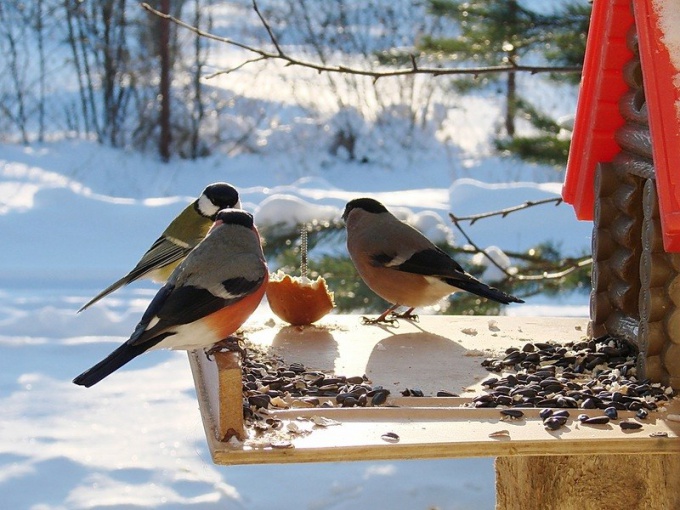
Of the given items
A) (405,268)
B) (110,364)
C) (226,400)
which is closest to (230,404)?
(226,400)

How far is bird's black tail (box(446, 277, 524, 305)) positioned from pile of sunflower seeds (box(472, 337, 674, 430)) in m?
0.19

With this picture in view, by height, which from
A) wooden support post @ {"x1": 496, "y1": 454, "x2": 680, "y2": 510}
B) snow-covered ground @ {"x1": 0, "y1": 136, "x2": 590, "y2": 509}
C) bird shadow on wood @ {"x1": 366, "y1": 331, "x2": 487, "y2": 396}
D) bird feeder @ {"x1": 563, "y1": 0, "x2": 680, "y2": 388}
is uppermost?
bird feeder @ {"x1": 563, "y1": 0, "x2": 680, "y2": 388}

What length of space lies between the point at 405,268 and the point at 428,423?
1.12 metres

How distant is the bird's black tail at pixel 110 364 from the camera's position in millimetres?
1951

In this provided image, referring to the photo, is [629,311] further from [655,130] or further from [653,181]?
[655,130]

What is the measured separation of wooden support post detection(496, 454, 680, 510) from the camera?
7.41ft

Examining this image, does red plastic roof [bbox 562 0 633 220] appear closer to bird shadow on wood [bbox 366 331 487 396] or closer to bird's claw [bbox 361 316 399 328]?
bird shadow on wood [bbox 366 331 487 396]

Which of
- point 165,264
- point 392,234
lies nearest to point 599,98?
point 392,234

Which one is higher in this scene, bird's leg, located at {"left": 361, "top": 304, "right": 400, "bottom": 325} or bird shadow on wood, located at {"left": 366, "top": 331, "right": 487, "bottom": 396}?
bird shadow on wood, located at {"left": 366, "top": 331, "right": 487, "bottom": 396}

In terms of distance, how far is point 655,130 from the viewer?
203 centimetres

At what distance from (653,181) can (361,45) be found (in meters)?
8.69

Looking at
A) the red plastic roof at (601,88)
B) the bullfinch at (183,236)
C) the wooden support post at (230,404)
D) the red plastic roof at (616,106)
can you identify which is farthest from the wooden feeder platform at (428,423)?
the bullfinch at (183,236)

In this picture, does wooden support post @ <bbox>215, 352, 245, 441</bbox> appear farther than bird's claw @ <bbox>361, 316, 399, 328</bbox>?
No

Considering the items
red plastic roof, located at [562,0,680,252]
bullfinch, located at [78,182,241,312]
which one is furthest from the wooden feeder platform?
bullfinch, located at [78,182,241,312]
